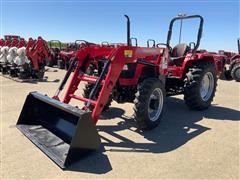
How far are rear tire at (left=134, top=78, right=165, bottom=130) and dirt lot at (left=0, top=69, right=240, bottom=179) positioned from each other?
0.20 metres

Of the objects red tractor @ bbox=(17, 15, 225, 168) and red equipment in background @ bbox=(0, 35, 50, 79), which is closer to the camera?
red tractor @ bbox=(17, 15, 225, 168)

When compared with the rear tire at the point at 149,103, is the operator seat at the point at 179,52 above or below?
above

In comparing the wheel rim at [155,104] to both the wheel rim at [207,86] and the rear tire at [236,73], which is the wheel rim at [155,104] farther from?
the rear tire at [236,73]

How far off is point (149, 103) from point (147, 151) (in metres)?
1.20

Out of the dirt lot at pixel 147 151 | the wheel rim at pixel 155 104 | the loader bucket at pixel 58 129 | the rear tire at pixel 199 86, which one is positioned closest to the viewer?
the dirt lot at pixel 147 151

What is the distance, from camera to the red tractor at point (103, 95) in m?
4.21

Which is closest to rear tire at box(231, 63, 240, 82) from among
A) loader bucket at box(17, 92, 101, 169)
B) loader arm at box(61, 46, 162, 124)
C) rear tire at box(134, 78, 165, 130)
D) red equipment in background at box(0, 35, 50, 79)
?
red equipment in background at box(0, 35, 50, 79)

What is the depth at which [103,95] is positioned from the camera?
479 centimetres

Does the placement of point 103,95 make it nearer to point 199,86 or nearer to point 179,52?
point 199,86

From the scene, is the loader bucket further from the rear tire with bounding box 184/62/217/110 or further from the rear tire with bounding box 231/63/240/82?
the rear tire with bounding box 231/63/240/82

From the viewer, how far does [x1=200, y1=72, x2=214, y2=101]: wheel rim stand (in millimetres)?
7743

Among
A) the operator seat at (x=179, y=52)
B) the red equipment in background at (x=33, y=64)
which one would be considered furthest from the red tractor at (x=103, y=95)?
the red equipment in background at (x=33, y=64)

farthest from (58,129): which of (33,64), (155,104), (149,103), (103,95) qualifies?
(33,64)

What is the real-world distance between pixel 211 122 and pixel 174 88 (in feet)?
4.95
